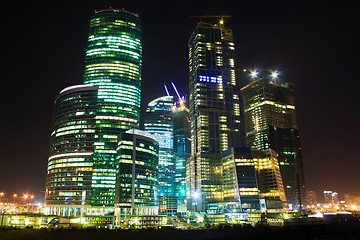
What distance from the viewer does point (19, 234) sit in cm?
8806

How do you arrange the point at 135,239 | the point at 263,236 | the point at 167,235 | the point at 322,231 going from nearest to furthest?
the point at 135,239 < the point at 167,235 < the point at 263,236 < the point at 322,231

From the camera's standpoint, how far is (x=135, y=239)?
308 feet

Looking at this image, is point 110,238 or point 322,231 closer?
point 110,238

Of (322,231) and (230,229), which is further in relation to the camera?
(322,231)

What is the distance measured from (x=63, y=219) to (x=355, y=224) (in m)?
145

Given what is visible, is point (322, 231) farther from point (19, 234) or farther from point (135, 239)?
point (19, 234)

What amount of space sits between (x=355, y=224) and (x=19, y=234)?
13489 cm

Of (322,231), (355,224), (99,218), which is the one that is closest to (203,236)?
(322,231)

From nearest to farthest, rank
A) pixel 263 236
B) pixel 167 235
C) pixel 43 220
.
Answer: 1. pixel 167 235
2. pixel 263 236
3. pixel 43 220

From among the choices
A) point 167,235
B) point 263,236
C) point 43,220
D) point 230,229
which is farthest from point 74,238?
point 43,220

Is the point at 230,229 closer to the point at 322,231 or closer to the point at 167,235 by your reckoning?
the point at 167,235

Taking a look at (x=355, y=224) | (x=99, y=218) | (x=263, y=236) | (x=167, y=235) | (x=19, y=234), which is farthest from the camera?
(x=99, y=218)

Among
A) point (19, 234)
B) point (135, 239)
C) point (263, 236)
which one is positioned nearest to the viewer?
Result: point (19, 234)

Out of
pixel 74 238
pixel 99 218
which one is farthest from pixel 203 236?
pixel 99 218
